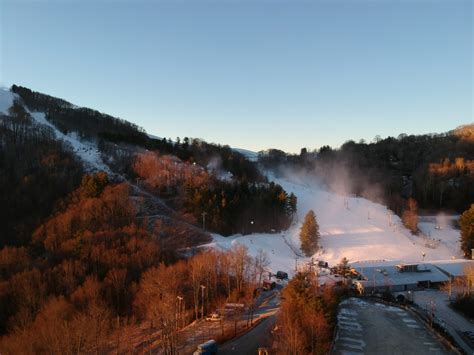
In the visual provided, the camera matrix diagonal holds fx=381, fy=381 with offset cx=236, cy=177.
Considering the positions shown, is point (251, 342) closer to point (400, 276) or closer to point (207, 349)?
point (207, 349)

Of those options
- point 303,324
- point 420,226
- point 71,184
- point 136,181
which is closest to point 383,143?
point 420,226

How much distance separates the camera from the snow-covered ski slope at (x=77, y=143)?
64.3 metres

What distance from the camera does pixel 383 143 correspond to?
96.4 metres

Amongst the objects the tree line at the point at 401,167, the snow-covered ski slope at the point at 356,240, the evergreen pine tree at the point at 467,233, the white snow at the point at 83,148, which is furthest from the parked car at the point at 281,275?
the white snow at the point at 83,148

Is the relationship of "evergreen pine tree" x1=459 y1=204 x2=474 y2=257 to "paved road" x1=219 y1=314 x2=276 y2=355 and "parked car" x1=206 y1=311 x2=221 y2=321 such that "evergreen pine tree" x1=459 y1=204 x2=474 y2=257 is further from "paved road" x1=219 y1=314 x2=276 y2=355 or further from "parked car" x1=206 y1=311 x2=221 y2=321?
"parked car" x1=206 y1=311 x2=221 y2=321

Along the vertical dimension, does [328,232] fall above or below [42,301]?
above

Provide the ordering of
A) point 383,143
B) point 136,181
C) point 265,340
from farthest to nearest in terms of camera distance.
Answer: point 383,143, point 136,181, point 265,340

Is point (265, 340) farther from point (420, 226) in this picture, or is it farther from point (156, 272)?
point (420, 226)

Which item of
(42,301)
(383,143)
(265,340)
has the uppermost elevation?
(383,143)

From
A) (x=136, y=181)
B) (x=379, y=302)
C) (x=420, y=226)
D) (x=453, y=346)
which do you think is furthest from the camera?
(x=136, y=181)

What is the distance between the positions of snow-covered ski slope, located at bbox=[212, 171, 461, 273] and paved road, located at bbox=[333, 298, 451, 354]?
14.0m

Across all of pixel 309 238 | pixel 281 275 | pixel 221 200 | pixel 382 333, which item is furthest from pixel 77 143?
pixel 382 333

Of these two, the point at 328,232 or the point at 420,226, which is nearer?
the point at 328,232

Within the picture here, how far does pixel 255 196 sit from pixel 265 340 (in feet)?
112
